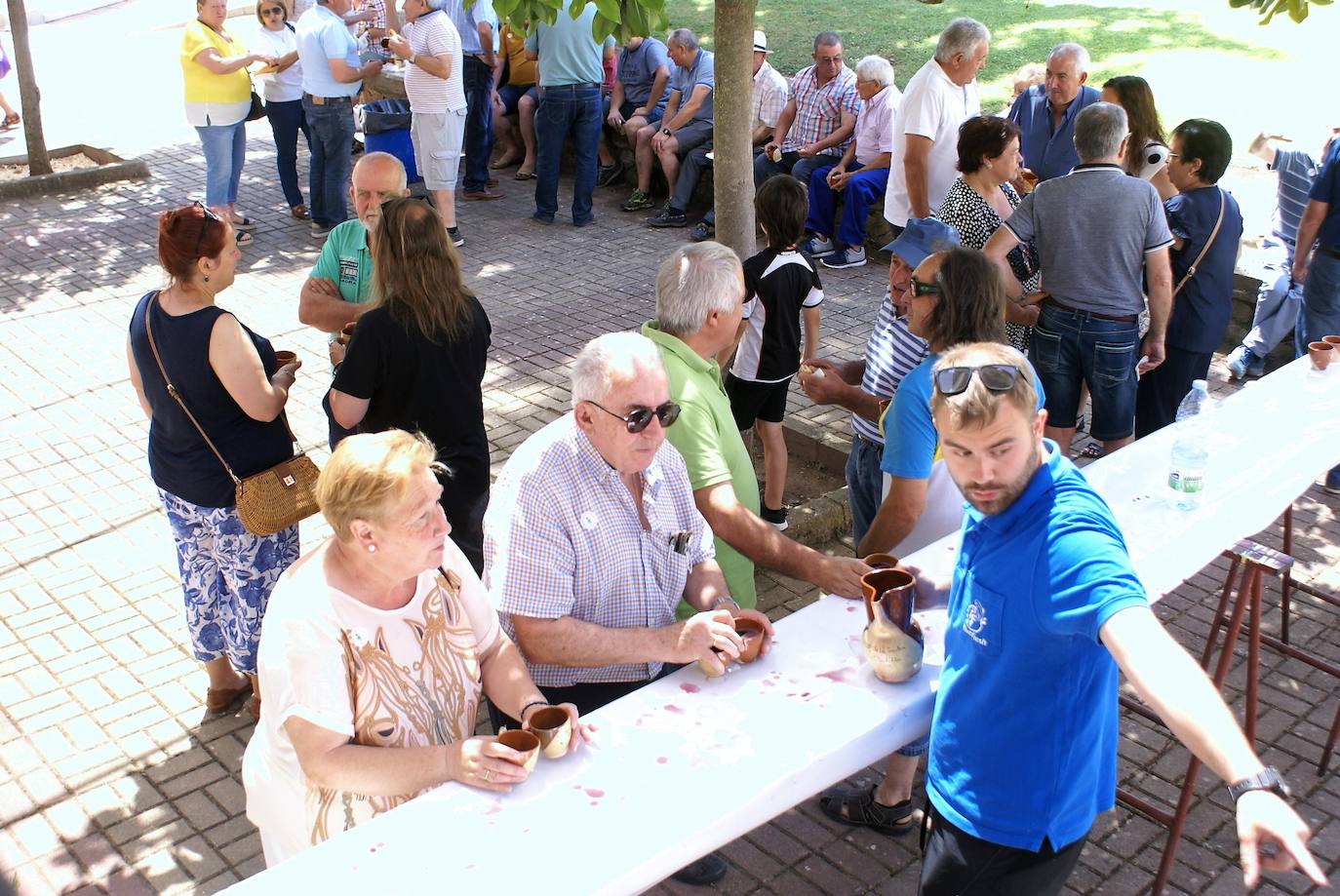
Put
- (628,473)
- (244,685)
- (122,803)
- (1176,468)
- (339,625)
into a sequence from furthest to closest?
(244,685)
(122,803)
(1176,468)
(628,473)
(339,625)

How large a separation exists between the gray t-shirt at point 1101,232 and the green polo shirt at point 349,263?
2.88 m

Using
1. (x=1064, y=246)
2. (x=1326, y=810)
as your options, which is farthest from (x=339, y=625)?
(x=1064, y=246)

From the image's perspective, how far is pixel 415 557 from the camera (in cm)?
274

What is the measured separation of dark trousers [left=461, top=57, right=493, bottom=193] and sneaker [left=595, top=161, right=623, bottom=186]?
42.8 inches

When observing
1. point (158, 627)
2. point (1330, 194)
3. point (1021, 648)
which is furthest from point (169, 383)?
point (1330, 194)

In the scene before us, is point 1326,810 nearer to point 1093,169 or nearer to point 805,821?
point 805,821

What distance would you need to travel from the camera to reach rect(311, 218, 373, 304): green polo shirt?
16.2ft

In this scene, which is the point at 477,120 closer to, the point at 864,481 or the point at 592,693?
the point at 864,481

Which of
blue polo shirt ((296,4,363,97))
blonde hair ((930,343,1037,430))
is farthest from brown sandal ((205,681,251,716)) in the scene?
blue polo shirt ((296,4,363,97))

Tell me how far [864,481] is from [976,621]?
1762mm

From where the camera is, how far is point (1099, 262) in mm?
5266

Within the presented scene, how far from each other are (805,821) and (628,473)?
59.0 inches

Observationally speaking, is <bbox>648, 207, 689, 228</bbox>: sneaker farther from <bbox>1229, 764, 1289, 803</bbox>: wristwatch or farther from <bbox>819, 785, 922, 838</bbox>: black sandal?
<bbox>1229, 764, 1289, 803</bbox>: wristwatch

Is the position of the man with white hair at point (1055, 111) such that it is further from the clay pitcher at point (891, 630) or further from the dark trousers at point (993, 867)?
the dark trousers at point (993, 867)
